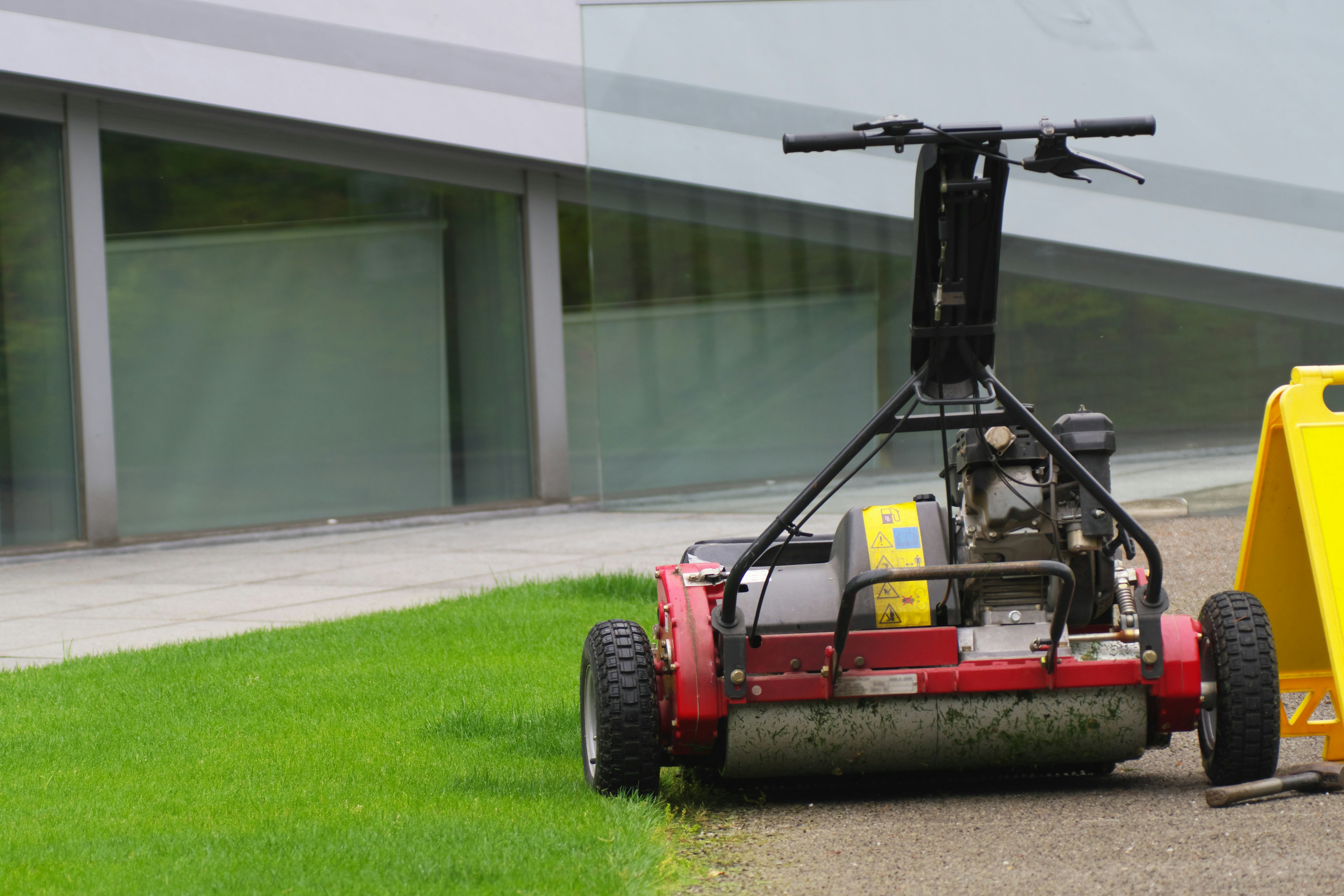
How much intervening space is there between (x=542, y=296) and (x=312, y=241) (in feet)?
8.14

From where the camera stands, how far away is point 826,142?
3.78 m

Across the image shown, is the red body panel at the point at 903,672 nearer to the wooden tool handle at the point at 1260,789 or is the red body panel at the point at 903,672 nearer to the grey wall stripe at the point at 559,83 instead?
the wooden tool handle at the point at 1260,789

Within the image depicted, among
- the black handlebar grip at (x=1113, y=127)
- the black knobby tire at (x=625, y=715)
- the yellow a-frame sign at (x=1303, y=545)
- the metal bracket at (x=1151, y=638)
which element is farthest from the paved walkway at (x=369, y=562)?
the black handlebar grip at (x=1113, y=127)

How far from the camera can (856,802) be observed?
4.31 meters

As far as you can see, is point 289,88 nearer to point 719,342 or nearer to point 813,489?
point 719,342

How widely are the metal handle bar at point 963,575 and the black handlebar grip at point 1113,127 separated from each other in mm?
1088

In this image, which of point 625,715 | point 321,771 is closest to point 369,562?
point 321,771

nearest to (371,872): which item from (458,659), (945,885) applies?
(945,885)

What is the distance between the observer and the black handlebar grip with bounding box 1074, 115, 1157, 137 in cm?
382

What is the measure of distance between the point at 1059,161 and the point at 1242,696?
4.93 ft

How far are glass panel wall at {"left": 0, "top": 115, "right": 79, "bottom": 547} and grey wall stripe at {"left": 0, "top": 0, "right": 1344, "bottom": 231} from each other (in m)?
1.18

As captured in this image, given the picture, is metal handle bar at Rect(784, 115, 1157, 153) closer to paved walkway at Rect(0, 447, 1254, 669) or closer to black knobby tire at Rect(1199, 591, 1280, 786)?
black knobby tire at Rect(1199, 591, 1280, 786)

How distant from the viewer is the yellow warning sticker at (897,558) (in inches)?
167

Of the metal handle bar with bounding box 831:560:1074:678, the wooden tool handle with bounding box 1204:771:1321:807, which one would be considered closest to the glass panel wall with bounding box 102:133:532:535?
the metal handle bar with bounding box 831:560:1074:678
